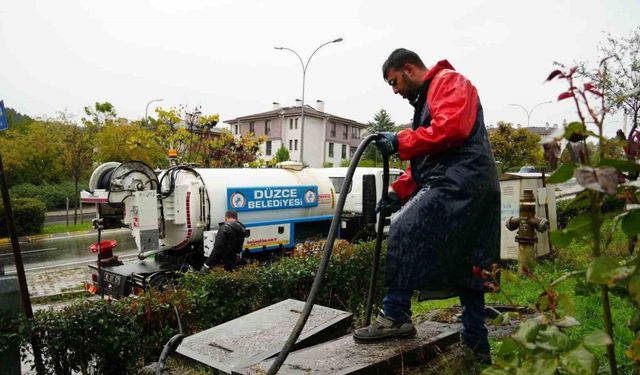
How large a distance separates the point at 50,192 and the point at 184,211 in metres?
24.0

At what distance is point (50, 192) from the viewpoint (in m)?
28.2

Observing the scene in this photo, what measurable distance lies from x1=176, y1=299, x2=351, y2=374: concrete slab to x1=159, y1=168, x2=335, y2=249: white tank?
5.08 meters

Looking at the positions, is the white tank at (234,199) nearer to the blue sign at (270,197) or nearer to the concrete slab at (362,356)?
the blue sign at (270,197)

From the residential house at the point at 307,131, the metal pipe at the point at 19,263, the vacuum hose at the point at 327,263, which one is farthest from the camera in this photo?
the residential house at the point at 307,131

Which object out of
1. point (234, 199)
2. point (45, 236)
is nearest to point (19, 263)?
point (234, 199)

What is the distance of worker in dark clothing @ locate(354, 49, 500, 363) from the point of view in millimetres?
2605

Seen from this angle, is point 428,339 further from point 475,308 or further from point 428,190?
point 428,190

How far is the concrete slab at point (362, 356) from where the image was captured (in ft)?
8.09

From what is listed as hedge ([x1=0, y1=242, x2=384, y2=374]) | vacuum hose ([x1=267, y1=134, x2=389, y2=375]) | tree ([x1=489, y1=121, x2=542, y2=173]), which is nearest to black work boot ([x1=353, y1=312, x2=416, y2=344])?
vacuum hose ([x1=267, y1=134, x2=389, y2=375])

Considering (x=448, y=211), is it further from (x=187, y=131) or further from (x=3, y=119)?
(x=187, y=131)

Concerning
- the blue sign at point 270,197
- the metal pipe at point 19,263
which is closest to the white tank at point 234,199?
the blue sign at point 270,197

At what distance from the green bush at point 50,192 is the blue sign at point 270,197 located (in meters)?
20.9

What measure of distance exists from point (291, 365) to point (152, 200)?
6124 millimetres

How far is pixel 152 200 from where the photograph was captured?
800 cm
